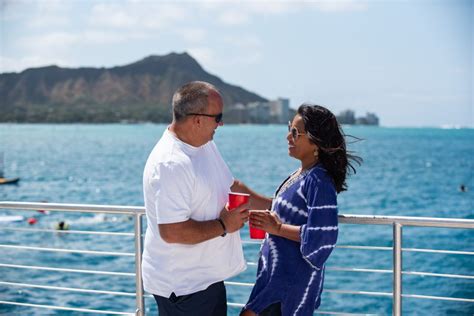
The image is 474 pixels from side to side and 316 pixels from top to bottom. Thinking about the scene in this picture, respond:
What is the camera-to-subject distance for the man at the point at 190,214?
94.5 inches

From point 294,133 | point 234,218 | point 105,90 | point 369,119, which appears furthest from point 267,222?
point 369,119

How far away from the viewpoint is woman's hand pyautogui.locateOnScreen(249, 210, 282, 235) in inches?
96.3

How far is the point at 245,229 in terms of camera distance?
21.0 meters

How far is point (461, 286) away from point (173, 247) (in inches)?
582

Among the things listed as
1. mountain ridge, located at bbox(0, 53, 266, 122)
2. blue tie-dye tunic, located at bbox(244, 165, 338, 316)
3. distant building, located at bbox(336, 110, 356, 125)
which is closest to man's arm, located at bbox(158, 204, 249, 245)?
blue tie-dye tunic, located at bbox(244, 165, 338, 316)

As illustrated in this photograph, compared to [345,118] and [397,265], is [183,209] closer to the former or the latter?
[397,265]

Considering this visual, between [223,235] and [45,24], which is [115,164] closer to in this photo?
[45,24]

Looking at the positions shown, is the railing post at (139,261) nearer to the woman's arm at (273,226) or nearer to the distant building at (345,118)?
the woman's arm at (273,226)

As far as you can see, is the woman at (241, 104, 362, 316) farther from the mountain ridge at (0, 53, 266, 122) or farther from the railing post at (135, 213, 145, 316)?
the mountain ridge at (0, 53, 266, 122)

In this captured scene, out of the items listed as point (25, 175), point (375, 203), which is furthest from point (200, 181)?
point (25, 175)

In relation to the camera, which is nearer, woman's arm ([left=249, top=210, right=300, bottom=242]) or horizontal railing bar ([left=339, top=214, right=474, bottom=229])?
woman's arm ([left=249, top=210, right=300, bottom=242])

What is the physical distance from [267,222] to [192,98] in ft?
1.91

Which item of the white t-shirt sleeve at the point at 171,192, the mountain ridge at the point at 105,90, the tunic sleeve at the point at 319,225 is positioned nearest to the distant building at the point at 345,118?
the tunic sleeve at the point at 319,225

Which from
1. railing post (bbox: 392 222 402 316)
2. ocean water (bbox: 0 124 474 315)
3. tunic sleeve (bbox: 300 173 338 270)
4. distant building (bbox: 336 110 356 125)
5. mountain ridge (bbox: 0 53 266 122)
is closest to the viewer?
tunic sleeve (bbox: 300 173 338 270)
